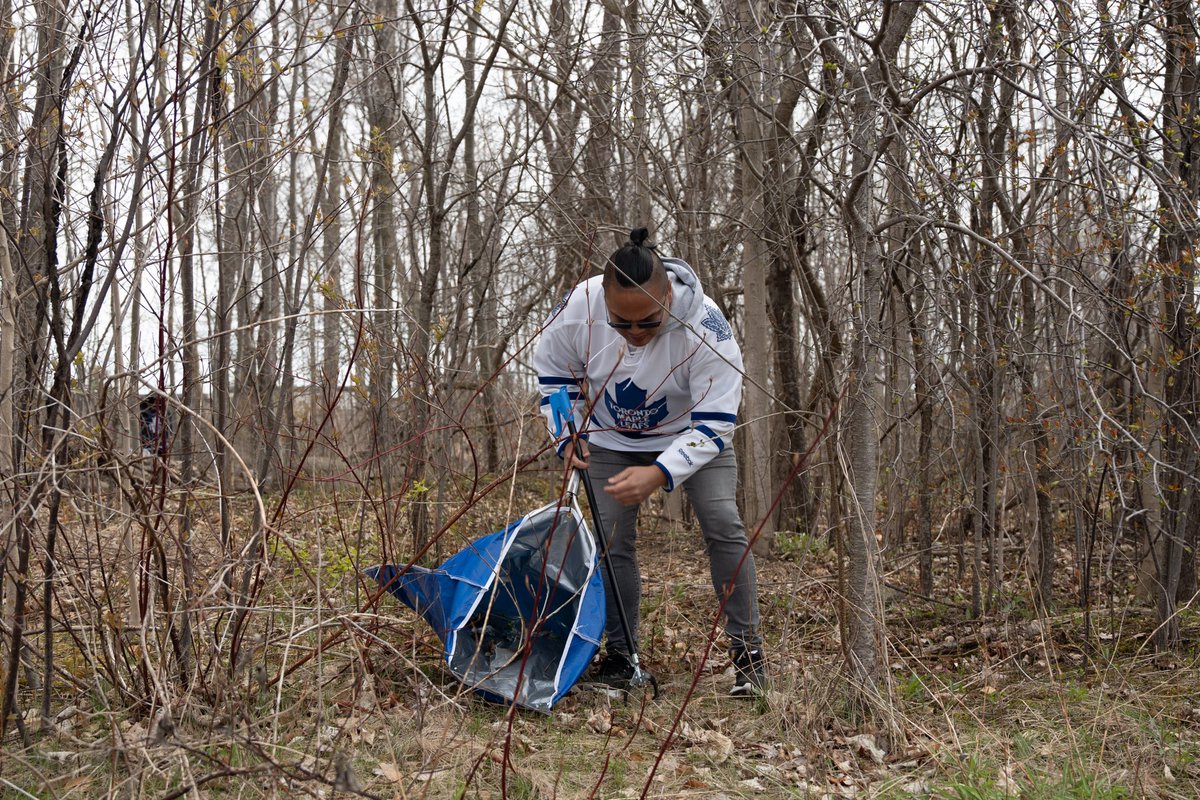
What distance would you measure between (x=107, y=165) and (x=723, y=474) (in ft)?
7.56

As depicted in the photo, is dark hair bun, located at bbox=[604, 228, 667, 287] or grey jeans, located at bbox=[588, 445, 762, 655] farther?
grey jeans, located at bbox=[588, 445, 762, 655]

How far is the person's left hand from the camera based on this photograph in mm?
3504

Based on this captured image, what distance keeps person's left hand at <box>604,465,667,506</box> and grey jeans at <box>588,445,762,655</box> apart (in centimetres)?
18

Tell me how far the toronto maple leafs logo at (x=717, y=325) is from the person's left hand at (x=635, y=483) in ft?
1.82

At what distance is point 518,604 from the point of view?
3.61 metres

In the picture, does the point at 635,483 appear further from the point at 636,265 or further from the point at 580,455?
the point at 636,265

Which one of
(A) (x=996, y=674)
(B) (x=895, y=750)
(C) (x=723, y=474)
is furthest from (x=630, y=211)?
(B) (x=895, y=750)

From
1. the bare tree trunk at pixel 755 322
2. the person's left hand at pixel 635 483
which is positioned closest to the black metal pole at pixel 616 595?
the person's left hand at pixel 635 483

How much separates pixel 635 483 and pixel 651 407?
1.39 ft

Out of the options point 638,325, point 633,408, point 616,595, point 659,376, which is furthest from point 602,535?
point 638,325

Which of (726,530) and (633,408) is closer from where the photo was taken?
(726,530)

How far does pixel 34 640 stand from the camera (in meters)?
3.81

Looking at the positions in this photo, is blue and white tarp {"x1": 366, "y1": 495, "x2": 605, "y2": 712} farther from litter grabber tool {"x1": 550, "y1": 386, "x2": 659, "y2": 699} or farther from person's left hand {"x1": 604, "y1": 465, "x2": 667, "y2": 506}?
person's left hand {"x1": 604, "y1": 465, "x2": 667, "y2": 506}

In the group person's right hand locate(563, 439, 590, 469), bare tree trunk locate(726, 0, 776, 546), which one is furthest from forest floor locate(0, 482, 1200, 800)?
bare tree trunk locate(726, 0, 776, 546)
